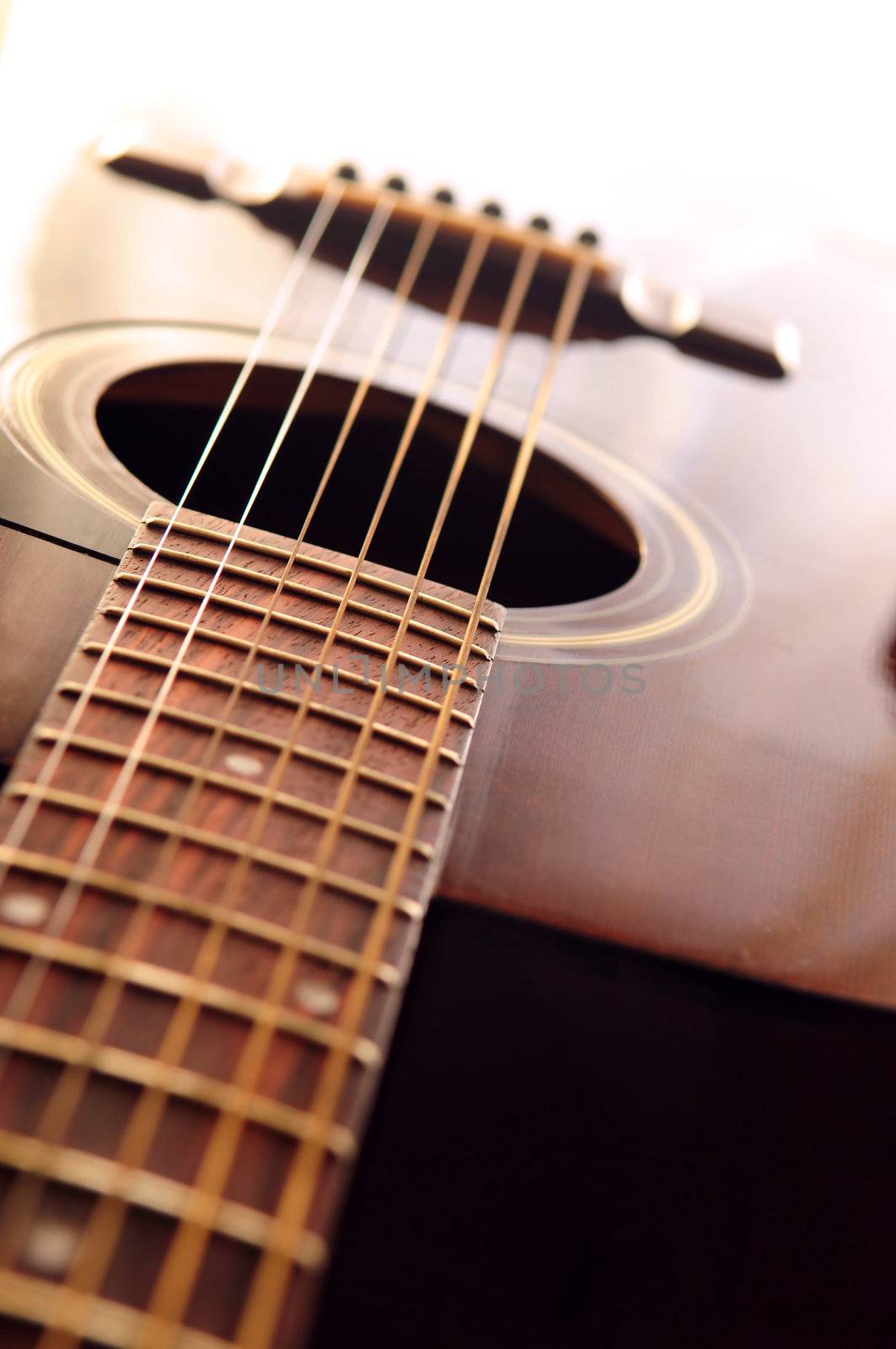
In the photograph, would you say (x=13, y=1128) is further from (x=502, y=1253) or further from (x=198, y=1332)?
(x=502, y=1253)

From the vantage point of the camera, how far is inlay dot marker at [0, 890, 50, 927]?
1.40 ft

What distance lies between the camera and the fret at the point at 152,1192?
364 mm

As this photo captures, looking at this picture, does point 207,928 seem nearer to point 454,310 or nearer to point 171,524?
point 171,524

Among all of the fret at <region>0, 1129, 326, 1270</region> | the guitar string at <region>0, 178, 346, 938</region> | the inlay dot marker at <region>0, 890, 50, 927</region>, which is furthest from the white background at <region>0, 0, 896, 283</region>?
the fret at <region>0, 1129, 326, 1270</region>

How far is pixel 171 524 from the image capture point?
627mm

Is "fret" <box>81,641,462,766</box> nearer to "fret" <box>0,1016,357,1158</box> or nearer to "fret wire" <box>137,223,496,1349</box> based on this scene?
"fret wire" <box>137,223,496,1349</box>

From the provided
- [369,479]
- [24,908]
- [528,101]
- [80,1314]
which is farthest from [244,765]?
[528,101]

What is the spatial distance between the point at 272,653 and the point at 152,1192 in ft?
0.89

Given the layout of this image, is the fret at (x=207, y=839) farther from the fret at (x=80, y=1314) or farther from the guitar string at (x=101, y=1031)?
the fret at (x=80, y=1314)

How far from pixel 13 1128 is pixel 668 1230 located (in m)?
0.28

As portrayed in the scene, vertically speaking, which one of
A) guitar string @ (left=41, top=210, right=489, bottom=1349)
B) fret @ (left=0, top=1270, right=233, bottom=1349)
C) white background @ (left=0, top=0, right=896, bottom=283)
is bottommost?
fret @ (left=0, top=1270, right=233, bottom=1349)

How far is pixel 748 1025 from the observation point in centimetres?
50

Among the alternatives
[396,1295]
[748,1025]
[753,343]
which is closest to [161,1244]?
[396,1295]

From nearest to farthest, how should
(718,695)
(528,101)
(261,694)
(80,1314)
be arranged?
1. (80,1314)
2. (261,694)
3. (718,695)
4. (528,101)
